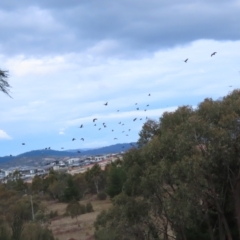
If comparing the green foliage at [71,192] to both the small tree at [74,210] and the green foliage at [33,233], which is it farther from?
the green foliage at [33,233]

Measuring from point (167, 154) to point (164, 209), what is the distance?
8.39 feet

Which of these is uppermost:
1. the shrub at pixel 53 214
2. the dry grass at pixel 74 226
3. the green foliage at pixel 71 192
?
the green foliage at pixel 71 192

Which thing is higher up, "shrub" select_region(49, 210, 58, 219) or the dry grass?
"shrub" select_region(49, 210, 58, 219)

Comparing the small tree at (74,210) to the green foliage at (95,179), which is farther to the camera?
the green foliage at (95,179)

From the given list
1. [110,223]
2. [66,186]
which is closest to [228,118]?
[110,223]

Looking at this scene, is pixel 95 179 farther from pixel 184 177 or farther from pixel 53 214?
pixel 184 177

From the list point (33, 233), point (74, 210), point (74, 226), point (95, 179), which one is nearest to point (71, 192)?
point (95, 179)

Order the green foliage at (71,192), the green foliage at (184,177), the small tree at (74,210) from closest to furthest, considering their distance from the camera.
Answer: the green foliage at (184,177), the small tree at (74,210), the green foliage at (71,192)

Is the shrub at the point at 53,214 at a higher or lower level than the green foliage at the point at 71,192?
lower

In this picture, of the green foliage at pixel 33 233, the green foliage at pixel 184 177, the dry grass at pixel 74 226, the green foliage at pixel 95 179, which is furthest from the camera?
the green foliage at pixel 95 179

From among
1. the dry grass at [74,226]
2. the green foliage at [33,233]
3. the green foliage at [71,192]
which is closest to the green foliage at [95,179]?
the green foliage at [71,192]

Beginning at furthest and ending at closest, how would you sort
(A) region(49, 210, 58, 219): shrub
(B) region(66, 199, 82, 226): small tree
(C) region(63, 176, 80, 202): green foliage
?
(C) region(63, 176, 80, 202): green foliage → (A) region(49, 210, 58, 219): shrub → (B) region(66, 199, 82, 226): small tree

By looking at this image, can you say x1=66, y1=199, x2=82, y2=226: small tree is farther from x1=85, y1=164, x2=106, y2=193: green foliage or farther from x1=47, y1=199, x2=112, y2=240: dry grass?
x1=85, y1=164, x2=106, y2=193: green foliage

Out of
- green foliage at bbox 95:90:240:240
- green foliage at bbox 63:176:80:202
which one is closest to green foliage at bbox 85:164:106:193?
green foliage at bbox 63:176:80:202
